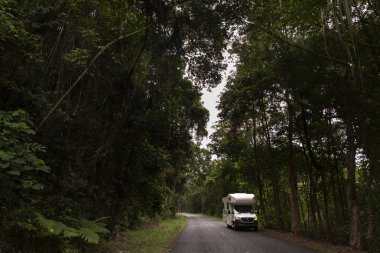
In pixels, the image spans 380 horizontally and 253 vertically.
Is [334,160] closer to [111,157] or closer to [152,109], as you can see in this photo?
[152,109]

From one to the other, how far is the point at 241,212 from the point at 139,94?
1560cm

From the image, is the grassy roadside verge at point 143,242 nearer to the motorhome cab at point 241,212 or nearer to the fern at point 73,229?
the fern at point 73,229

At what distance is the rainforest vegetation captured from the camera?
779 cm

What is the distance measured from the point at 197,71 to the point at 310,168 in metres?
10.3

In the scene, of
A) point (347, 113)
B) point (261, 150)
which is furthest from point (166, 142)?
point (261, 150)

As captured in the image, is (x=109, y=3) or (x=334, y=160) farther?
(x=334, y=160)

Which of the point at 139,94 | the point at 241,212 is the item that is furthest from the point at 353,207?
the point at 241,212

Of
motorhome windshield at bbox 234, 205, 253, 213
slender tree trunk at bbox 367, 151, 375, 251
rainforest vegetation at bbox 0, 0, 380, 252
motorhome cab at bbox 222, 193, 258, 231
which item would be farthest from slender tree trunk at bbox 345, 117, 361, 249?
motorhome windshield at bbox 234, 205, 253, 213

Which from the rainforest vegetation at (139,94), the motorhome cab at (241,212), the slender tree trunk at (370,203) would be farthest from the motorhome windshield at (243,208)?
Result: the slender tree trunk at (370,203)

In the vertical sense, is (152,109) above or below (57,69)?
above

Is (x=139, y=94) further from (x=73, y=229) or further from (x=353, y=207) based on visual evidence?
(x=353, y=207)

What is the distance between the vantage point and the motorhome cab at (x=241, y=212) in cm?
2636

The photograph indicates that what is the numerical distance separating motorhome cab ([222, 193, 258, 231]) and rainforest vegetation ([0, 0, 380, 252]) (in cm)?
487

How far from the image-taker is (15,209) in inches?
309
